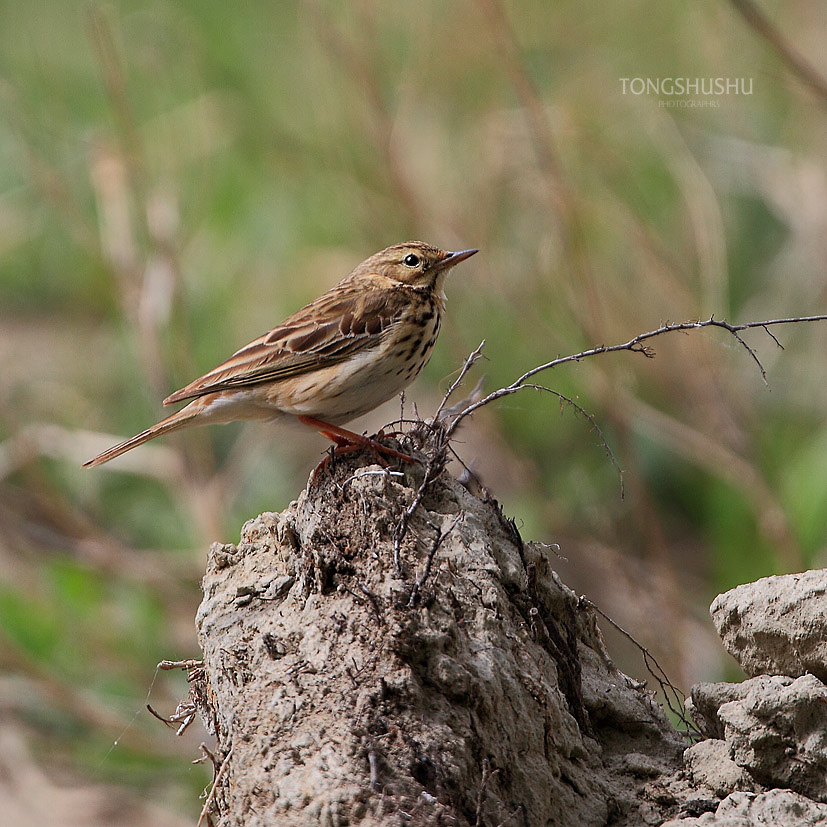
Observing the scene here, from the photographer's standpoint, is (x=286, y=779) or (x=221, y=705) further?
(x=221, y=705)

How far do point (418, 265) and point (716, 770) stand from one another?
2.36 metres

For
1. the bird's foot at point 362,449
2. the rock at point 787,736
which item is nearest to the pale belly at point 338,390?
the bird's foot at point 362,449

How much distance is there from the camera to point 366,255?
1065 cm

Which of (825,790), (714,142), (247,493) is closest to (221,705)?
(825,790)

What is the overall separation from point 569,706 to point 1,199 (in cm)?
945

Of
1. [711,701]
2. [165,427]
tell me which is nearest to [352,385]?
[165,427]

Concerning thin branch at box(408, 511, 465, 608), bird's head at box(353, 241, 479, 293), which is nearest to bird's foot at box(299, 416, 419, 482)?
thin branch at box(408, 511, 465, 608)

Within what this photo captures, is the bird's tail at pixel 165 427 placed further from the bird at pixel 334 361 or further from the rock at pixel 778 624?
the rock at pixel 778 624

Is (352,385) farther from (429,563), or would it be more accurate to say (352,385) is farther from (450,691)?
(450,691)

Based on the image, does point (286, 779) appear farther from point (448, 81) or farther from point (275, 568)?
point (448, 81)

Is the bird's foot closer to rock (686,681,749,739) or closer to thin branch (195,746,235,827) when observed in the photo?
thin branch (195,746,235,827)

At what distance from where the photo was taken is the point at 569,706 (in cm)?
322

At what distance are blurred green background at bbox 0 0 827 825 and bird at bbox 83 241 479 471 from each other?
6.25 feet

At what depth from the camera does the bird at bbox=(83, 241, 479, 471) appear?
424 cm
